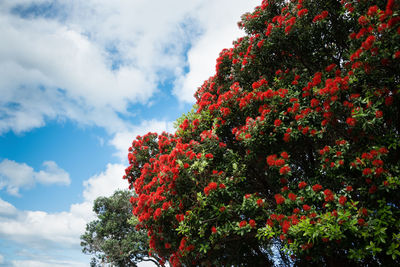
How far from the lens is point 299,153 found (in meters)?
7.80

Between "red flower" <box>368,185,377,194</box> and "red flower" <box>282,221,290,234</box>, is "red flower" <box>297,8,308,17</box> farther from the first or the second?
"red flower" <box>282,221,290,234</box>

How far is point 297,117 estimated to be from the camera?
638 cm

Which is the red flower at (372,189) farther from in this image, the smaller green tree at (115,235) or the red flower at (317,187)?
the smaller green tree at (115,235)

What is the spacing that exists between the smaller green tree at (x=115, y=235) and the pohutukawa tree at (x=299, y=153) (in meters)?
14.2

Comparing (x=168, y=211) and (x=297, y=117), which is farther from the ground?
(x=297, y=117)

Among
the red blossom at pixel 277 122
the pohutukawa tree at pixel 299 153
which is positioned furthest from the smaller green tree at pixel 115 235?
the red blossom at pixel 277 122

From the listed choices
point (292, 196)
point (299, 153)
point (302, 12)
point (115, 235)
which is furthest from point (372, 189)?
point (115, 235)

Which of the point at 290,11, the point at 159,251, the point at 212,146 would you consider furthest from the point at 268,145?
the point at 159,251

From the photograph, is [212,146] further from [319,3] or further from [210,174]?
[319,3]

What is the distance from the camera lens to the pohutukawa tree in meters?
5.21

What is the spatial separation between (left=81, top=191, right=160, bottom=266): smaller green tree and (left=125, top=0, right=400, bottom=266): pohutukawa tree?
561 inches

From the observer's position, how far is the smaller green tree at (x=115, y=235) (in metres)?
20.9

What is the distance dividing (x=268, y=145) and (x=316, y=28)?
13.2 ft

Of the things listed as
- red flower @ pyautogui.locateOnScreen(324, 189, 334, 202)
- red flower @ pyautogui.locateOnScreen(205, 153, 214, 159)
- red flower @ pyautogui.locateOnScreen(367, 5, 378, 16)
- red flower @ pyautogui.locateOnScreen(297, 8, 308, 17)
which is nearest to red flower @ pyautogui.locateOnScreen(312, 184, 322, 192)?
red flower @ pyautogui.locateOnScreen(324, 189, 334, 202)
